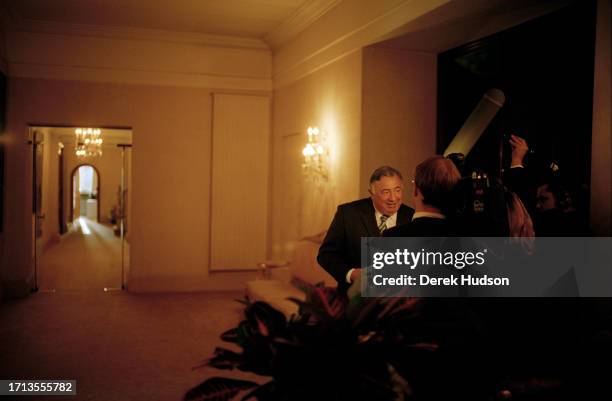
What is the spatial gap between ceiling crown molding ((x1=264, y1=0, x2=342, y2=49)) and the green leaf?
5625 millimetres

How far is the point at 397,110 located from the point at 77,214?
900 inches

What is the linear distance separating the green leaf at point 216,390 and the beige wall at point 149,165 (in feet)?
25.3

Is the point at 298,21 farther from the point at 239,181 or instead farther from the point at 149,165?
the point at 149,165

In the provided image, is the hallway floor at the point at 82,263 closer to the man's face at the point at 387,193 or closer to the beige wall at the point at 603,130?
the man's face at the point at 387,193

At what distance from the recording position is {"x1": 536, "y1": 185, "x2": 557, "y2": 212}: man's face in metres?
3.66

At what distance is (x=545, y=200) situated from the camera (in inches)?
147

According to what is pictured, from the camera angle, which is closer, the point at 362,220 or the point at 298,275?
the point at 362,220

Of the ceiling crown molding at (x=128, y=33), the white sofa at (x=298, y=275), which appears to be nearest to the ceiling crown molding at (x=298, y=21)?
the ceiling crown molding at (x=128, y=33)

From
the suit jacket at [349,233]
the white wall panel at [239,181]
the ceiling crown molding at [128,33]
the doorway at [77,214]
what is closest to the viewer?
the suit jacket at [349,233]

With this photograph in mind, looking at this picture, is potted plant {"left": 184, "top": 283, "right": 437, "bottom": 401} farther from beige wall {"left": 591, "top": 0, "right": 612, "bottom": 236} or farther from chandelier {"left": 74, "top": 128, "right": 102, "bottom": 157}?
chandelier {"left": 74, "top": 128, "right": 102, "bottom": 157}

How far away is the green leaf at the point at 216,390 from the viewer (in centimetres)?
135

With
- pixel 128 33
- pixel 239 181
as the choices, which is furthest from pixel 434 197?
pixel 128 33

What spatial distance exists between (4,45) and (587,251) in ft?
26.1

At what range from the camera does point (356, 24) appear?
5.91 metres
